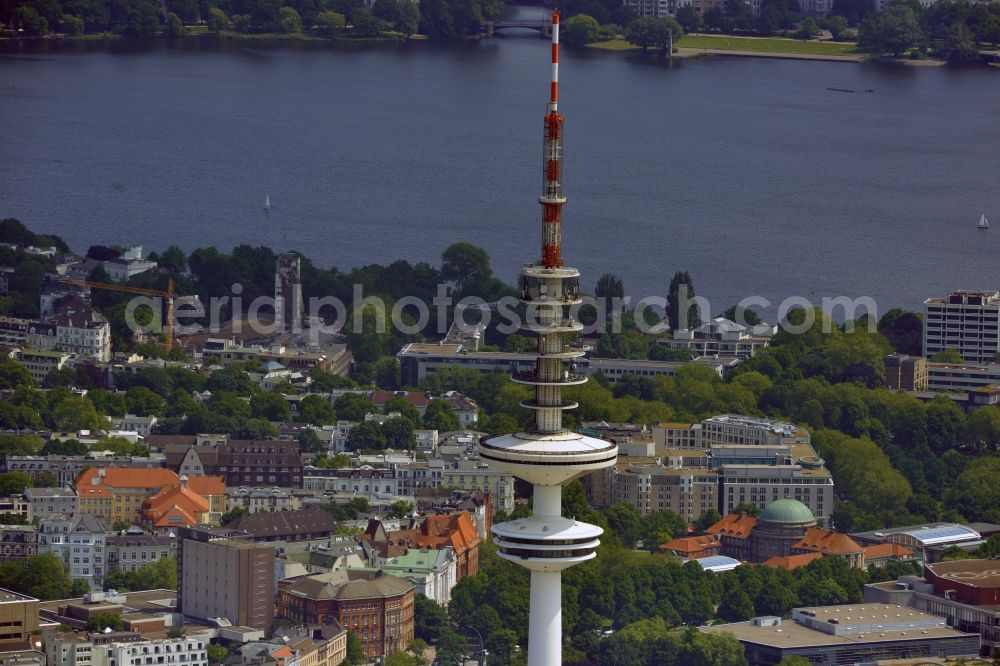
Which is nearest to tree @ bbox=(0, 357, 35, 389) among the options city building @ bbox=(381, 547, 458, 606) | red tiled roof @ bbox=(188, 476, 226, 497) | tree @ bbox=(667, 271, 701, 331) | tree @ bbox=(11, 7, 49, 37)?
red tiled roof @ bbox=(188, 476, 226, 497)

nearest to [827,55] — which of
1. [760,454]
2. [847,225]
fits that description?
[847,225]

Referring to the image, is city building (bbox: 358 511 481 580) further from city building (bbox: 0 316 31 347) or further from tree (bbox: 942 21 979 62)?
tree (bbox: 942 21 979 62)

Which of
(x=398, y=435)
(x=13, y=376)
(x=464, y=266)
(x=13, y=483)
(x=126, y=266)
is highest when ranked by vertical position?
(x=464, y=266)

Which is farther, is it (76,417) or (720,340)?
(720,340)

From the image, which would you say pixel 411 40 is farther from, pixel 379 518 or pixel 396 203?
pixel 379 518

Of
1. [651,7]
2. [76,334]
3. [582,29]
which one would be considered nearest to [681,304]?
[76,334]

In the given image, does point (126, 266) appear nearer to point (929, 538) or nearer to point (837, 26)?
point (929, 538)

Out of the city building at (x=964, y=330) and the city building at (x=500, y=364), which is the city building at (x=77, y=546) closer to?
the city building at (x=500, y=364)
